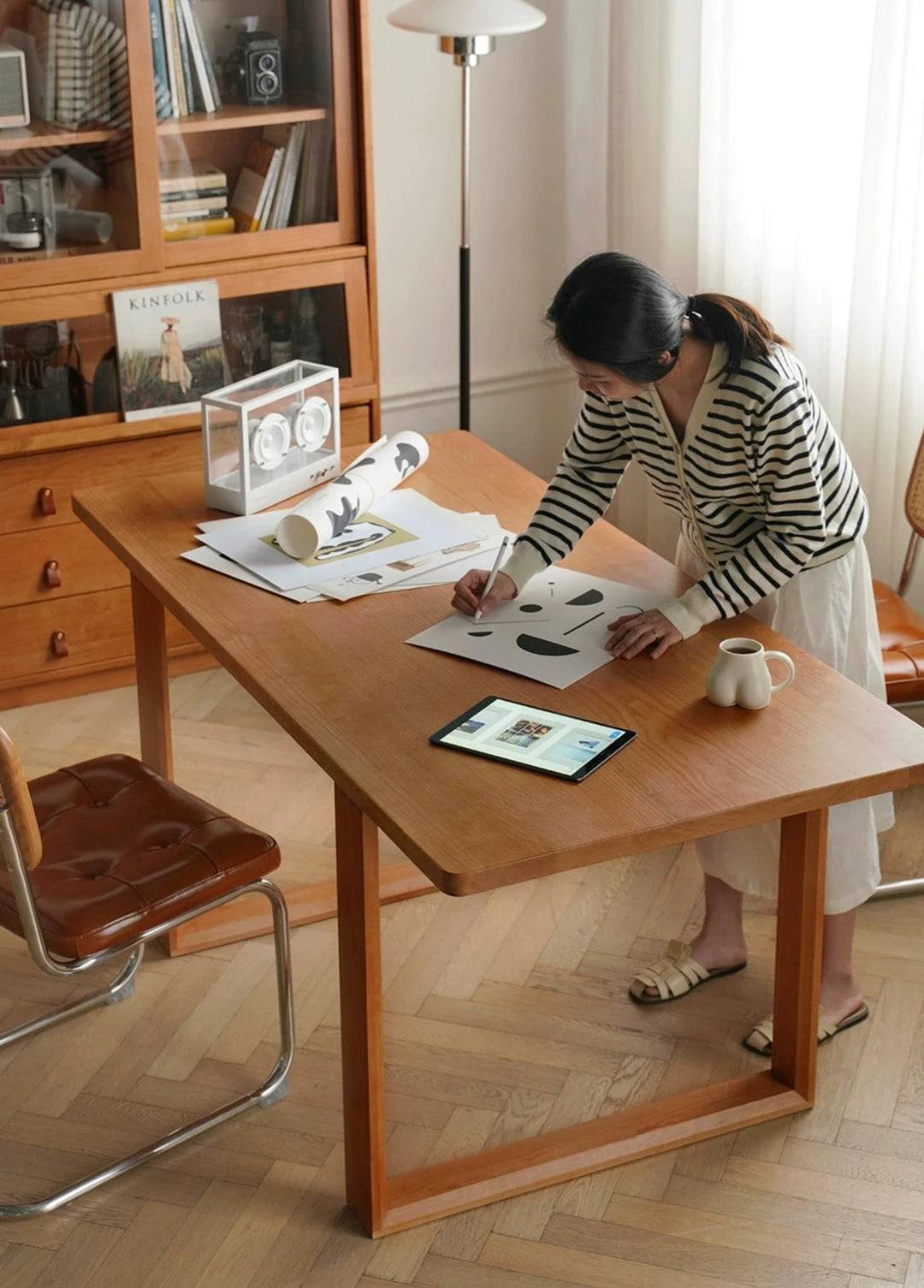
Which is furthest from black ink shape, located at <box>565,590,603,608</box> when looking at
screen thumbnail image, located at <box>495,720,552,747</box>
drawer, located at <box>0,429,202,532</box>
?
drawer, located at <box>0,429,202,532</box>

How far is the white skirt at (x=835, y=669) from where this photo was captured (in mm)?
2441

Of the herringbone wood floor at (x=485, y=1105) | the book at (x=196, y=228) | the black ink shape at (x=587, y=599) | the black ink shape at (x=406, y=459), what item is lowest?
the herringbone wood floor at (x=485, y=1105)

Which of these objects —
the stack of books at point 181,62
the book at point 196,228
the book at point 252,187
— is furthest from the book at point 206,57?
the book at point 196,228

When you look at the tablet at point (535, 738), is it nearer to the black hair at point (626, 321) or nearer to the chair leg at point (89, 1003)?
the black hair at point (626, 321)

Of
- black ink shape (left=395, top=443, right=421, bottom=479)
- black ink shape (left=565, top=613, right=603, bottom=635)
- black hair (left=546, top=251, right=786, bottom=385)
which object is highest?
black hair (left=546, top=251, right=786, bottom=385)

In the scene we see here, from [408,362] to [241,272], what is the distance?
745mm

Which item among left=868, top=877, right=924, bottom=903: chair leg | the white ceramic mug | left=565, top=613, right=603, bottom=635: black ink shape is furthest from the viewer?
left=868, top=877, right=924, bottom=903: chair leg

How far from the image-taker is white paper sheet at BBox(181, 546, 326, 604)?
7.99ft

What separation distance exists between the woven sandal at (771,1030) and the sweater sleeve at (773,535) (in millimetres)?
720

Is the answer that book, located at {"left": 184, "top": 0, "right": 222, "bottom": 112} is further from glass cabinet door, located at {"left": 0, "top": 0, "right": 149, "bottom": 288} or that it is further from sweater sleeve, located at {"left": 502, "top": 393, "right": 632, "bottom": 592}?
sweater sleeve, located at {"left": 502, "top": 393, "right": 632, "bottom": 592}

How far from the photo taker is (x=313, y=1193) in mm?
2344

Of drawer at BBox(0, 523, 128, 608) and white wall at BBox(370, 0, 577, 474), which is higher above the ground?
white wall at BBox(370, 0, 577, 474)

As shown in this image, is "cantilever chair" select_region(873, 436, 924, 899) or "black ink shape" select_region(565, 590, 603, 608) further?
"cantilever chair" select_region(873, 436, 924, 899)

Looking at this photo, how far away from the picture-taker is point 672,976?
108 inches
